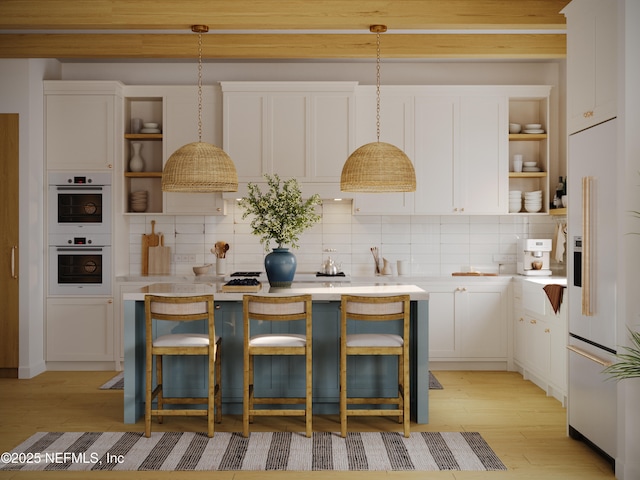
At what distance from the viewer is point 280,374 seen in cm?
469

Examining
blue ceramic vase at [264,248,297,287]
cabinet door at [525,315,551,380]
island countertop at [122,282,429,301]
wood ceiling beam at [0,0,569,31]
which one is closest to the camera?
island countertop at [122,282,429,301]

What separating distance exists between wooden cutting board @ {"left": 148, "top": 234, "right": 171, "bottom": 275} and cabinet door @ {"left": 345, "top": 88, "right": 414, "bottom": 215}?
208 centimetres

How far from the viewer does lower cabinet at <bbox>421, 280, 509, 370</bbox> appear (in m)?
6.36

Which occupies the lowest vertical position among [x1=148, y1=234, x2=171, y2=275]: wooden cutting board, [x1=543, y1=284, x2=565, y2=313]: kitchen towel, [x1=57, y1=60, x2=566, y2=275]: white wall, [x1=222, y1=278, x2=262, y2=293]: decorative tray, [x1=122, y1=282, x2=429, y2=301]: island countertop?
[x1=543, y1=284, x2=565, y2=313]: kitchen towel

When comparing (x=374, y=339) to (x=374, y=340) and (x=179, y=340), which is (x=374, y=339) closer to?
(x=374, y=340)

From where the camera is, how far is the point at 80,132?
20.8 ft

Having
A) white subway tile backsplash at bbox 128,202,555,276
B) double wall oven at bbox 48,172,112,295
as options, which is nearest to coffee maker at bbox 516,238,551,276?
white subway tile backsplash at bbox 128,202,555,276

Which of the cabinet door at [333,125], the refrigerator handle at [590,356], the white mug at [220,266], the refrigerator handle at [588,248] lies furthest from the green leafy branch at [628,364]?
the white mug at [220,266]

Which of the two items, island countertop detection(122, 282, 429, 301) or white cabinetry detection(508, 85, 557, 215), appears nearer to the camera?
island countertop detection(122, 282, 429, 301)

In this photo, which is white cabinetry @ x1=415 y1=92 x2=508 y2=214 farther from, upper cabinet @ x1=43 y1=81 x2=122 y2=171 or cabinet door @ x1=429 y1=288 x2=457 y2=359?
upper cabinet @ x1=43 y1=81 x2=122 y2=171

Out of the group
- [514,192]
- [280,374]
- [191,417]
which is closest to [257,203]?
[280,374]

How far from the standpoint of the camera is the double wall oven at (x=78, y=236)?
6.27 m

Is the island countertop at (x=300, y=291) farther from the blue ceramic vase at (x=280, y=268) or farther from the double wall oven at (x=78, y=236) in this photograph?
the double wall oven at (x=78, y=236)

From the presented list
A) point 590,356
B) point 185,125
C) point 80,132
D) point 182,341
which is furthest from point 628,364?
A: point 80,132
